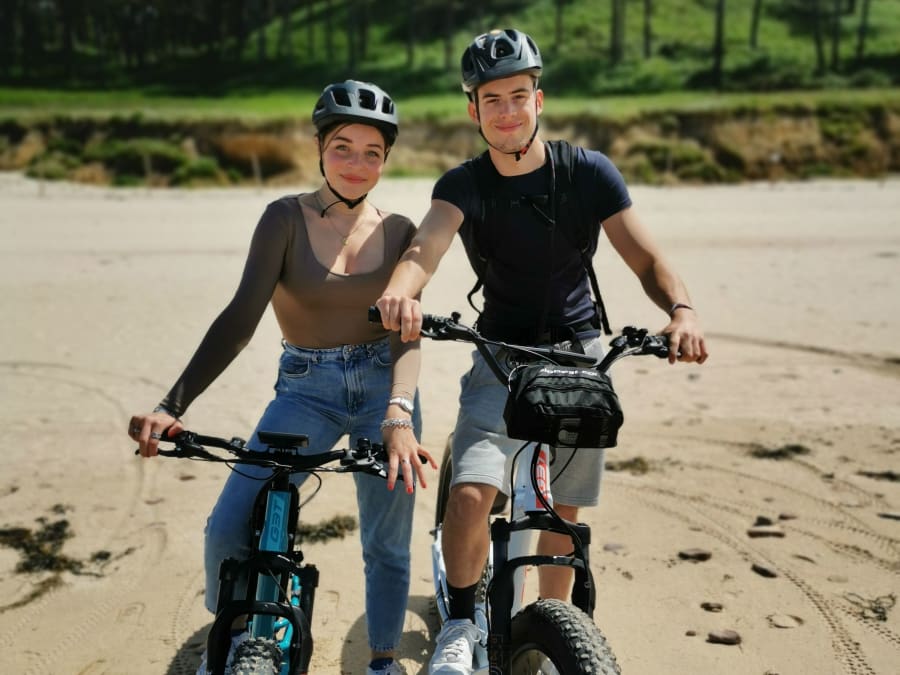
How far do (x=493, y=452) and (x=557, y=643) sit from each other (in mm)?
742

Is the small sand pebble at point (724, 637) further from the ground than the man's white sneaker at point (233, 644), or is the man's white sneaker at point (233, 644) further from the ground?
the man's white sneaker at point (233, 644)

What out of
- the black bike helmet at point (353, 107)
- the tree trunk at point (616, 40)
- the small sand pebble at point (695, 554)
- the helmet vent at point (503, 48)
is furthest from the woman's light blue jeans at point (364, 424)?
the tree trunk at point (616, 40)

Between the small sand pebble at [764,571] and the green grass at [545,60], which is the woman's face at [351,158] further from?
the green grass at [545,60]

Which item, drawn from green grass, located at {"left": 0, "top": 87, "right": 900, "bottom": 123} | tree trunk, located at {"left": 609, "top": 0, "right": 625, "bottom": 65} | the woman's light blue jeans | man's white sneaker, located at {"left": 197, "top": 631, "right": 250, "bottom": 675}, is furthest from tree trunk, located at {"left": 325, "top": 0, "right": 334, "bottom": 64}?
man's white sneaker, located at {"left": 197, "top": 631, "right": 250, "bottom": 675}

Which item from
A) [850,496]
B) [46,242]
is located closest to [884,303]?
[850,496]

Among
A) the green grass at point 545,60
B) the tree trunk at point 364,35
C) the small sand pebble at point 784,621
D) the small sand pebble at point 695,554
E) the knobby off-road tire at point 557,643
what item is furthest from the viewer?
the tree trunk at point 364,35

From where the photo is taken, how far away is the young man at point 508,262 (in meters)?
3.06

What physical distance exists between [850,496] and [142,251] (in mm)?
12831

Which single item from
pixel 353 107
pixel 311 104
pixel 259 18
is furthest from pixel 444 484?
pixel 259 18

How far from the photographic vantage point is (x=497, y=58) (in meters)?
3.15

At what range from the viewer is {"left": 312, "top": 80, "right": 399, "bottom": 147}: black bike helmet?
3162mm

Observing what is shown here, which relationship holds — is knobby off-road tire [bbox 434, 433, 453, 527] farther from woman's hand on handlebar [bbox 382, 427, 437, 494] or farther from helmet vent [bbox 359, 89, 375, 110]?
helmet vent [bbox 359, 89, 375, 110]

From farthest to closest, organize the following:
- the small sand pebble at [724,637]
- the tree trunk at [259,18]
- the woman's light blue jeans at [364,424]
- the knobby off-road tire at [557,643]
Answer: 1. the tree trunk at [259,18]
2. the small sand pebble at [724,637]
3. the woman's light blue jeans at [364,424]
4. the knobby off-road tire at [557,643]

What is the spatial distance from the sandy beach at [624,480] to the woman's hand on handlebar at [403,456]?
147cm
